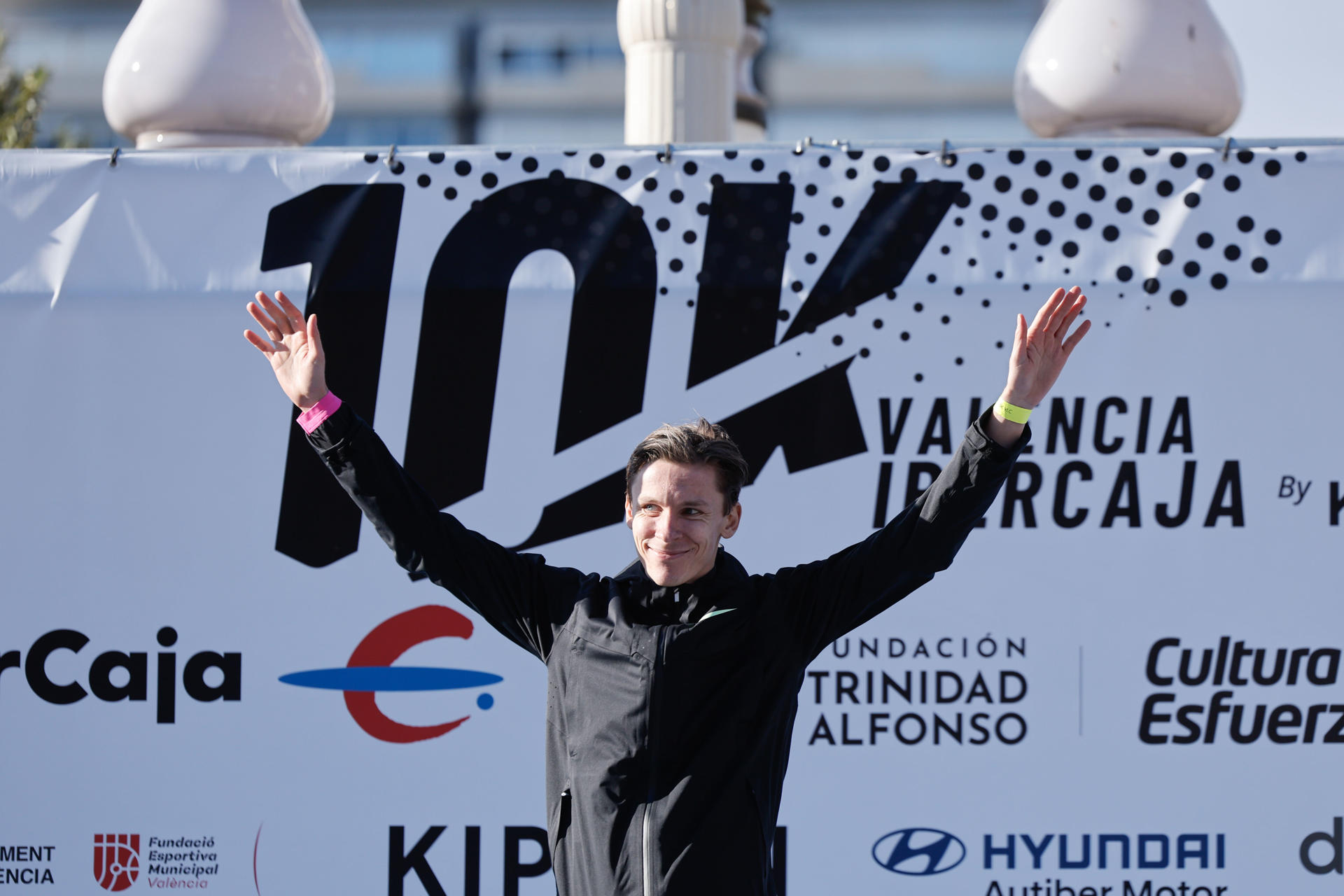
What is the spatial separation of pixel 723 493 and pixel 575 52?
117 ft

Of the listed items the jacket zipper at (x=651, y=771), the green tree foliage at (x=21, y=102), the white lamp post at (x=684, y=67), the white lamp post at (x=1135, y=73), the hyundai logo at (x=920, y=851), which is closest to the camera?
the jacket zipper at (x=651, y=771)

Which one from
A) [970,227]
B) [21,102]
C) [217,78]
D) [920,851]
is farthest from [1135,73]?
[21,102]

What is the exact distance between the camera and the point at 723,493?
1.83 m

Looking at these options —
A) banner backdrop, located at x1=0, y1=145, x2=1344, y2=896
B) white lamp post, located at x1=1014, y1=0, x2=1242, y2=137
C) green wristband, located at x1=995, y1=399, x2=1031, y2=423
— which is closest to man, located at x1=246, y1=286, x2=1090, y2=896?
green wristband, located at x1=995, y1=399, x2=1031, y2=423

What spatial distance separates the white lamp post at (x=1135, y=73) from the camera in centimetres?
327

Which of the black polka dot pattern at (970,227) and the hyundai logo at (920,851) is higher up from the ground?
the black polka dot pattern at (970,227)

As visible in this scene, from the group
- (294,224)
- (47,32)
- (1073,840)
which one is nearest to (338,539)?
(294,224)

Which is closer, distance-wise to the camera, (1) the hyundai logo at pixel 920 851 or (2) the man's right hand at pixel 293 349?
(2) the man's right hand at pixel 293 349

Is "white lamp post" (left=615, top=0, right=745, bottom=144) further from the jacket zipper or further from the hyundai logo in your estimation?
the jacket zipper

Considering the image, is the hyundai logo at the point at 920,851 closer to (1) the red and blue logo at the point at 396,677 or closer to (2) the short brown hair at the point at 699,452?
(1) the red and blue logo at the point at 396,677

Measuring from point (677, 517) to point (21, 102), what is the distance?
11970 mm

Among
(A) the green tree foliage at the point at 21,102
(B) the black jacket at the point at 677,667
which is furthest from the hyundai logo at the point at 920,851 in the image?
(A) the green tree foliage at the point at 21,102

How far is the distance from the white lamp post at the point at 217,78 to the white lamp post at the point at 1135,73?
185 centimetres

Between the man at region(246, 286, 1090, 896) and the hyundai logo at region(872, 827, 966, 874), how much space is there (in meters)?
1.29
